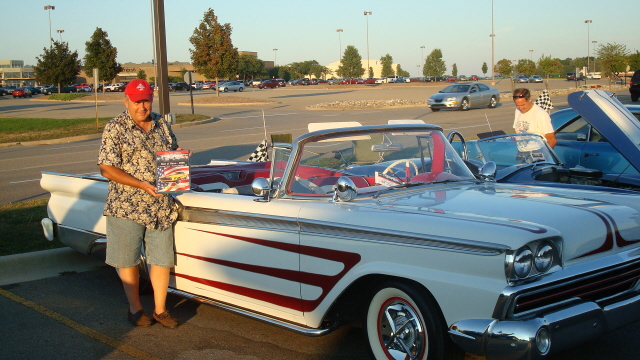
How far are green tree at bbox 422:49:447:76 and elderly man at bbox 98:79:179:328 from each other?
352ft

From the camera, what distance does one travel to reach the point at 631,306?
343 centimetres

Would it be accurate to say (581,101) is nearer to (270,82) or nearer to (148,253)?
(148,253)

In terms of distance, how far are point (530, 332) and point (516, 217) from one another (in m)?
0.69

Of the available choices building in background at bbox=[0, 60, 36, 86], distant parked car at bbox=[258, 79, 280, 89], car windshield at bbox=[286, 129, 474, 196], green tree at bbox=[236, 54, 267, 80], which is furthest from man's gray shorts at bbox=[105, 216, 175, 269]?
building in background at bbox=[0, 60, 36, 86]

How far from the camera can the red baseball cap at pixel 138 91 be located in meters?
4.47

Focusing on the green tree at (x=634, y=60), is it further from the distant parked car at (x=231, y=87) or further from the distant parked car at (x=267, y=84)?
the distant parked car at (x=267, y=84)

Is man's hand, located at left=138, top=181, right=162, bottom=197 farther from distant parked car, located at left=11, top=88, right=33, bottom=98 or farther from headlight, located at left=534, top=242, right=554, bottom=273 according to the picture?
distant parked car, located at left=11, top=88, right=33, bottom=98

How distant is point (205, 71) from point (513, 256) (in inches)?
1577

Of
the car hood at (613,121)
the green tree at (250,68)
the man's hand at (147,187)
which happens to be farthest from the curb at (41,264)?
the green tree at (250,68)

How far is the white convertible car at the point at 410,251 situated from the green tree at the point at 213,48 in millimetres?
37076

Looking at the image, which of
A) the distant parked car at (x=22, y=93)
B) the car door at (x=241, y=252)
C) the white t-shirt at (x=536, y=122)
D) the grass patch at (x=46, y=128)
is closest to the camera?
the car door at (x=241, y=252)

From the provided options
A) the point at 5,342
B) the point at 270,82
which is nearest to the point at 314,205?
the point at 5,342

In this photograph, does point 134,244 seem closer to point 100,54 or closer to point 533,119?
point 533,119

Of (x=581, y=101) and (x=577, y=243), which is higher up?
(x=581, y=101)
